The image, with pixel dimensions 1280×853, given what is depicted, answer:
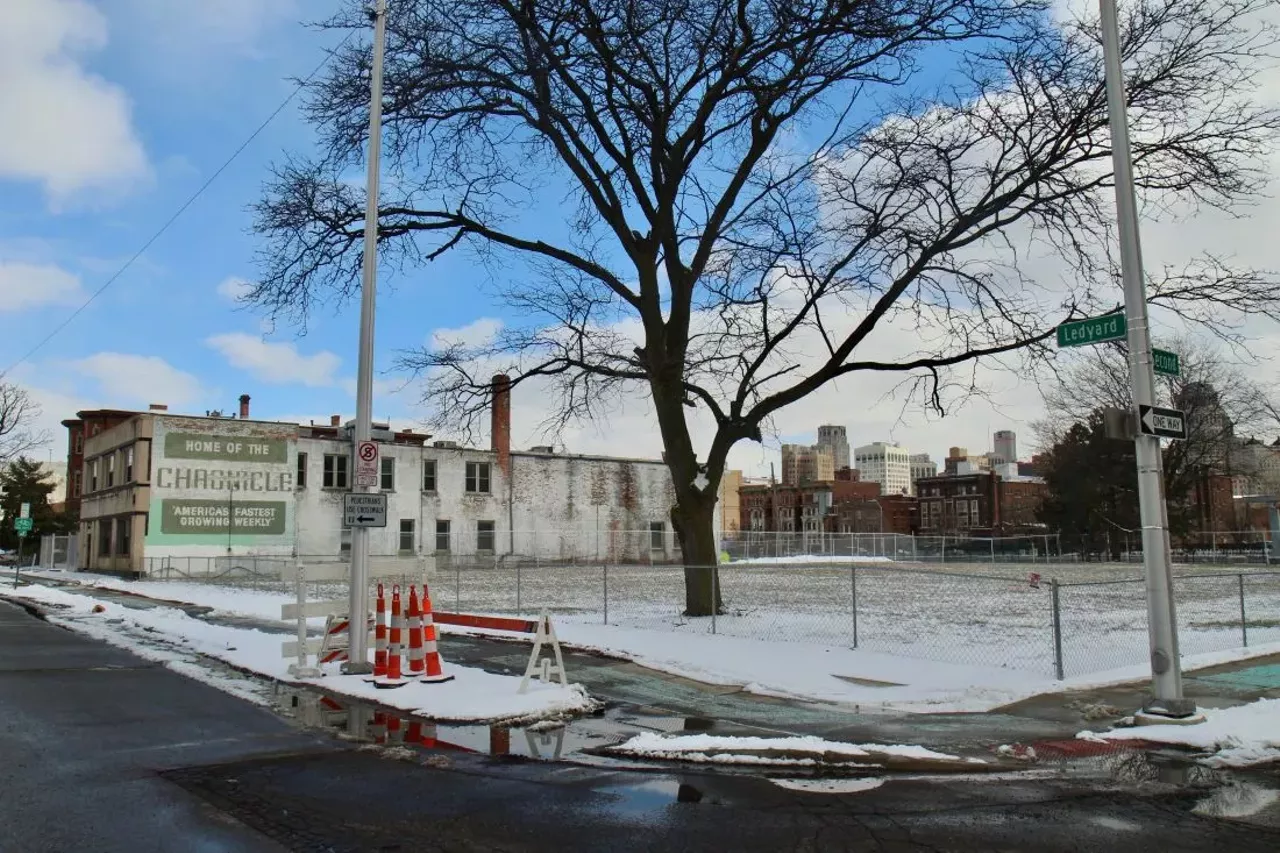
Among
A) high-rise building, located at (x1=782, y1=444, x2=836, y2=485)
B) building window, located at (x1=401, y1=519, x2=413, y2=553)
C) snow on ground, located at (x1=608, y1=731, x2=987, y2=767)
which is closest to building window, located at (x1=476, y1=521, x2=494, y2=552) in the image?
building window, located at (x1=401, y1=519, x2=413, y2=553)

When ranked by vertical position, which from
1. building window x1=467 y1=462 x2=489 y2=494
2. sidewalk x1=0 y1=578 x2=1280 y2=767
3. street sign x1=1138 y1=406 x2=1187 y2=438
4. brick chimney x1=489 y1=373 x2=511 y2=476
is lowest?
sidewalk x1=0 y1=578 x2=1280 y2=767

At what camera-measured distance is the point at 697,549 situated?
18094 mm

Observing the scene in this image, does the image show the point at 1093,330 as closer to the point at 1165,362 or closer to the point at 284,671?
the point at 1165,362

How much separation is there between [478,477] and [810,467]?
105 meters

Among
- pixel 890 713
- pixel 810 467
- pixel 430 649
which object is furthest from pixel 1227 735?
pixel 810 467

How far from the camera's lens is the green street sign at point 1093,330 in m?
9.95

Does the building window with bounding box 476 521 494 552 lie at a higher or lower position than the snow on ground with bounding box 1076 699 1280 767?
higher

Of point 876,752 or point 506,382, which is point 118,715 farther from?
point 506,382

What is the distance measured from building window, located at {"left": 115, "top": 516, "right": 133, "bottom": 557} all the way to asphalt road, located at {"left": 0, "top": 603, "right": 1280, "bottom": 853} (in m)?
41.1

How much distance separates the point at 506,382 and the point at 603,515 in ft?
135

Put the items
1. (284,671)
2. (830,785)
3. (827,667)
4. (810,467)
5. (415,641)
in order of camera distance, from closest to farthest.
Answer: (830,785) → (415,641) → (284,671) → (827,667) → (810,467)

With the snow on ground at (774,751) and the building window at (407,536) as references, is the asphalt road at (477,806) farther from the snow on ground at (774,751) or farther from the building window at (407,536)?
the building window at (407,536)

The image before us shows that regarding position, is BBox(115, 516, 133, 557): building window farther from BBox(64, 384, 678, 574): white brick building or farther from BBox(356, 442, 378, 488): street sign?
BBox(356, 442, 378, 488): street sign

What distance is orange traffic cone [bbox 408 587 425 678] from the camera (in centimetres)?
1105
